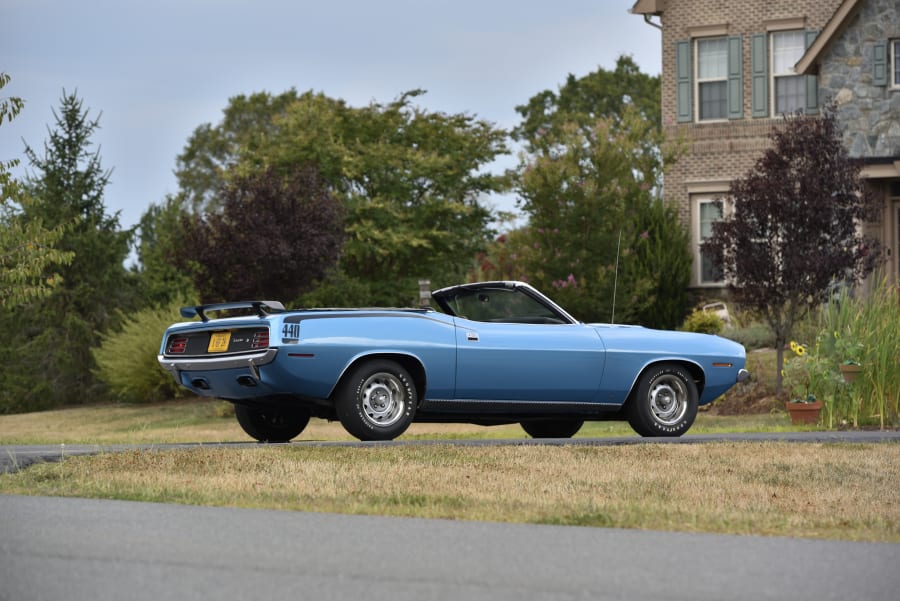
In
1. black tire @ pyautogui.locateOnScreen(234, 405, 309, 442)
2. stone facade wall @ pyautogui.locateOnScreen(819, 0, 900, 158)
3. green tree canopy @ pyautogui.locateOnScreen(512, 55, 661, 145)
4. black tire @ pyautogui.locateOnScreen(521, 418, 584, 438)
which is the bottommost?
black tire @ pyautogui.locateOnScreen(521, 418, 584, 438)

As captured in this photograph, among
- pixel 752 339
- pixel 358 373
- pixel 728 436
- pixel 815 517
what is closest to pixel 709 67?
pixel 752 339

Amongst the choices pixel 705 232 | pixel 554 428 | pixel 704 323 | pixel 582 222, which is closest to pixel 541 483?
pixel 554 428

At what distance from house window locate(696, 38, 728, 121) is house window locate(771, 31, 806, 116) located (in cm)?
102

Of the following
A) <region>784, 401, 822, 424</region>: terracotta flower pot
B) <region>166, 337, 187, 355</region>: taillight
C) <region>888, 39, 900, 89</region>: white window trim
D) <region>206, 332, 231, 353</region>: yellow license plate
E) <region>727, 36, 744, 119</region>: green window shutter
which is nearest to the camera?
<region>206, 332, 231, 353</region>: yellow license plate

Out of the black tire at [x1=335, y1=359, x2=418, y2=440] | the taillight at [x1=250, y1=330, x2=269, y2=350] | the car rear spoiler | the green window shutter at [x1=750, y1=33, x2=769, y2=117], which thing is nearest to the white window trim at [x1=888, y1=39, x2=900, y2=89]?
the green window shutter at [x1=750, y1=33, x2=769, y2=117]

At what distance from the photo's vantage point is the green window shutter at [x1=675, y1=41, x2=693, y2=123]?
3120cm

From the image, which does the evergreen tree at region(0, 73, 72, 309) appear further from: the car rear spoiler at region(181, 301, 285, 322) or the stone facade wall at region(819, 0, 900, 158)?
the stone facade wall at region(819, 0, 900, 158)

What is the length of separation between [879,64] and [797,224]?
8.04 m

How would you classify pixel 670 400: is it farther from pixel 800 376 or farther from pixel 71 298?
pixel 71 298

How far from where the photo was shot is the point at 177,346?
1273 centimetres

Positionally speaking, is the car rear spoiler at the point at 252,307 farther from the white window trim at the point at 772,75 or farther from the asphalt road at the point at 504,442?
the white window trim at the point at 772,75

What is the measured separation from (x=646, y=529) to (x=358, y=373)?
464cm

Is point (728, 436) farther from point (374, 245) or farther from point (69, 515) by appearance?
point (374, 245)

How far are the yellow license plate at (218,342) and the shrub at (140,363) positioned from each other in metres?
18.5
